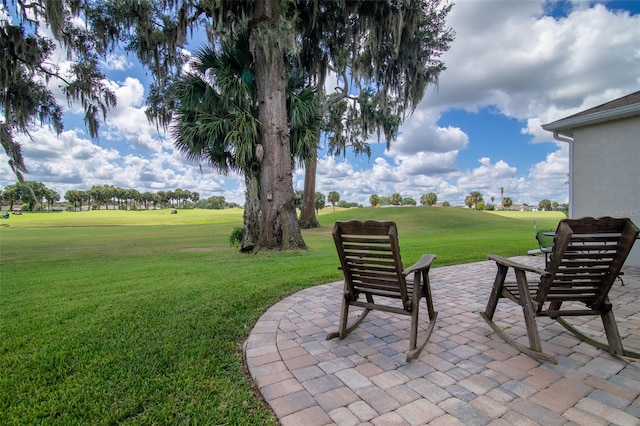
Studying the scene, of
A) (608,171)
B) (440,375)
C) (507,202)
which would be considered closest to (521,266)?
(440,375)

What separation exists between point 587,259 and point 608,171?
489cm

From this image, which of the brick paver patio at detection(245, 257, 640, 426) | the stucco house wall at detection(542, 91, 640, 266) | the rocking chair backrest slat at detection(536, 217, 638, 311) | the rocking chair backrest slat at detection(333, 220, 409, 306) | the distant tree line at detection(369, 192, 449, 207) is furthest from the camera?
the distant tree line at detection(369, 192, 449, 207)

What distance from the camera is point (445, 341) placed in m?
2.48

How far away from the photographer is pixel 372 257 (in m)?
2.28

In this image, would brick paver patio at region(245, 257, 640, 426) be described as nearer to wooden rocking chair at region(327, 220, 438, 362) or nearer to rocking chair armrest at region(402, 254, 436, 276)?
wooden rocking chair at region(327, 220, 438, 362)

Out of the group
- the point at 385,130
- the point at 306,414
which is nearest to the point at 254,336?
the point at 306,414

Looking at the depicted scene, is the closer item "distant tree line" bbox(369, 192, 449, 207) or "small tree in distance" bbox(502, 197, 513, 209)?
"distant tree line" bbox(369, 192, 449, 207)

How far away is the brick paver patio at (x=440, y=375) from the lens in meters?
1.59

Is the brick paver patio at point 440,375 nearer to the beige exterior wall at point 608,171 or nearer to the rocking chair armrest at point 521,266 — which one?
the rocking chair armrest at point 521,266

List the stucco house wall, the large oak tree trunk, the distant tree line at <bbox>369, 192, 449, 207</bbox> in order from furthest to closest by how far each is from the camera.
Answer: the distant tree line at <bbox>369, 192, 449, 207</bbox>, the large oak tree trunk, the stucco house wall

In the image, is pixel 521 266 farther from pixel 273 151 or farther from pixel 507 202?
pixel 507 202

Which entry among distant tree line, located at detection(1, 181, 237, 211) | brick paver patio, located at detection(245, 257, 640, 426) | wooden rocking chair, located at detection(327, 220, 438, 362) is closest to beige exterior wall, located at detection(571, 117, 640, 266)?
brick paver patio, located at detection(245, 257, 640, 426)

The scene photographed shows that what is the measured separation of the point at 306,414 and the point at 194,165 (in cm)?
776

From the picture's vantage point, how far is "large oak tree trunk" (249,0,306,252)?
25.1 feet
